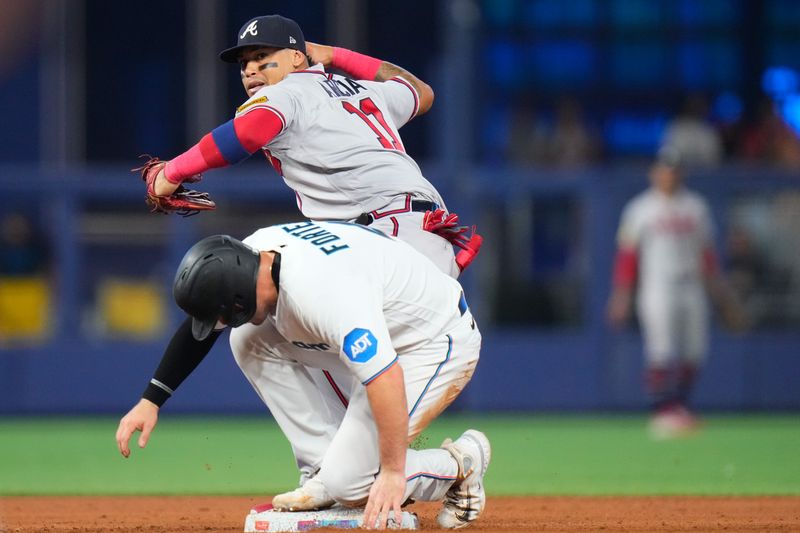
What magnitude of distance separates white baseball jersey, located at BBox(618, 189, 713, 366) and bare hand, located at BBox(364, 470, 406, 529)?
655cm

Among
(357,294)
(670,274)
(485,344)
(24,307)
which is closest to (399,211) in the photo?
(357,294)

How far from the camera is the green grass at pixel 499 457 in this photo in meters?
7.34

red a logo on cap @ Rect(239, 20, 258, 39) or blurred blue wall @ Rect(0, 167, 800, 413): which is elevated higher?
red a logo on cap @ Rect(239, 20, 258, 39)

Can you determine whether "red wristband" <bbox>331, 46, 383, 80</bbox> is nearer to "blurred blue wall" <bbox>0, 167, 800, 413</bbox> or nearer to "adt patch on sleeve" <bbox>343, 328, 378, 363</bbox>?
"adt patch on sleeve" <bbox>343, 328, 378, 363</bbox>

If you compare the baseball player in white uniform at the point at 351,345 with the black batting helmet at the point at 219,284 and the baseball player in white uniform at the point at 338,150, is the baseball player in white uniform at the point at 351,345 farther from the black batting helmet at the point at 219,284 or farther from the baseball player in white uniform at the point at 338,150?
the baseball player in white uniform at the point at 338,150

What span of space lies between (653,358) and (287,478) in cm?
420

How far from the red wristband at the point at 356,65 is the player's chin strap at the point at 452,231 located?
33.0 inches

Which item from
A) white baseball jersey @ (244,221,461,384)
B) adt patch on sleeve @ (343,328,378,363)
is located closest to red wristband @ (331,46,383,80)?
white baseball jersey @ (244,221,461,384)

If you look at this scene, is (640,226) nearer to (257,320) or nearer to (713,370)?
(713,370)

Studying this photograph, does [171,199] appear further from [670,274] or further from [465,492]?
[670,274]

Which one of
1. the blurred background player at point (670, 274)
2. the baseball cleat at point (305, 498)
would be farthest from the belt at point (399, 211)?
the blurred background player at point (670, 274)

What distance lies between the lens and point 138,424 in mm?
4871

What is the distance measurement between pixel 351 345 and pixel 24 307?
8615mm

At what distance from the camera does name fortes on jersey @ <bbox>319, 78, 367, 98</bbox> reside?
18.1 ft
